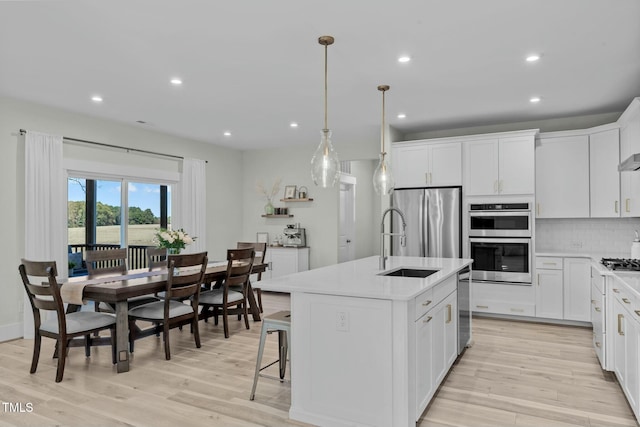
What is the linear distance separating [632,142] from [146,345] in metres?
5.44

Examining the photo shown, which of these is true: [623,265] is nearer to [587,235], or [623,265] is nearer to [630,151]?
[630,151]

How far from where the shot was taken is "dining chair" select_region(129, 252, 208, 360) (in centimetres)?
394

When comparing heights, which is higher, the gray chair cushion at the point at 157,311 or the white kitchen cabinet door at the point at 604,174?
the white kitchen cabinet door at the point at 604,174

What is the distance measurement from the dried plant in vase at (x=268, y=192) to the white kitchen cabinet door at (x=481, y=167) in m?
3.48

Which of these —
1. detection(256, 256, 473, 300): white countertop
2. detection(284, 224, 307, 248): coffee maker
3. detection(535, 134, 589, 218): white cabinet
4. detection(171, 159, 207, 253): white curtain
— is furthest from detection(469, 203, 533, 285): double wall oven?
detection(171, 159, 207, 253): white curtain

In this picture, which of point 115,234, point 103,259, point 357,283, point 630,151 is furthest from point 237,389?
point 630,151

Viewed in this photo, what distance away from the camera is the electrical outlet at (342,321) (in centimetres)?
255

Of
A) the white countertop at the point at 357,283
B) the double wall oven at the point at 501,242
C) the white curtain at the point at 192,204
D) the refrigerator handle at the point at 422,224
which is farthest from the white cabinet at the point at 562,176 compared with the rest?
the white curtain at the point at 192,204

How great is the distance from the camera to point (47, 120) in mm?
4957

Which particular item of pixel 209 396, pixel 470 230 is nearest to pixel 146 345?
pixel 209 396

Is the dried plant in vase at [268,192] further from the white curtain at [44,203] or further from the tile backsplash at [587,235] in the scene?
the tile backsplash at [587,235]

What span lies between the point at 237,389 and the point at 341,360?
3.62 ft

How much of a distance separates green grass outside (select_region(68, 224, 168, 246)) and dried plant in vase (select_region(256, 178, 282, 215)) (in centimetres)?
201

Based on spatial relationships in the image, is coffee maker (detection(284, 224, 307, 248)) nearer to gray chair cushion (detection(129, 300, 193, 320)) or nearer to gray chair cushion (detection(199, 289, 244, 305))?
gray chair cushion (detection(199, 289, 244, 305))
